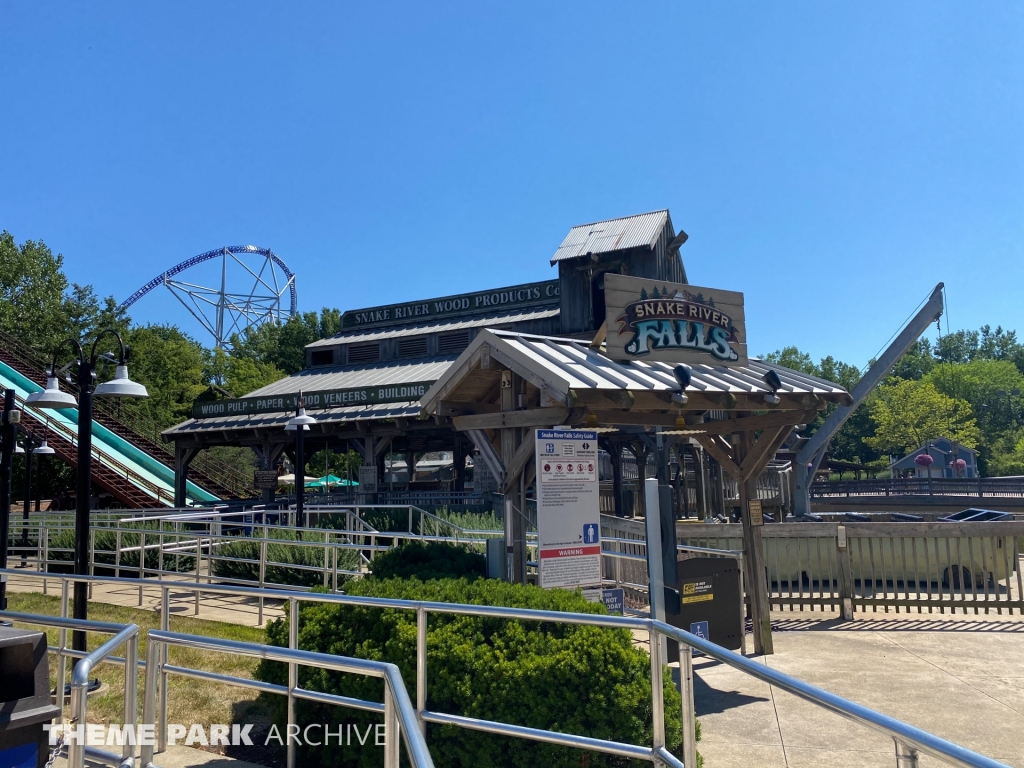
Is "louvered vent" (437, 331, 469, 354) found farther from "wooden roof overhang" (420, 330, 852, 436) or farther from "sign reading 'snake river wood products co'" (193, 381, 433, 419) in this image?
"wooden roof overhang" (420, 330, 852, 436)

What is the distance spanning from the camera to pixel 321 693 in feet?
17.8

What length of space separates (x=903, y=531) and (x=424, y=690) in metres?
9.44

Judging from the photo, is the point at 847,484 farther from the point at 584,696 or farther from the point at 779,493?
the point at 584,696

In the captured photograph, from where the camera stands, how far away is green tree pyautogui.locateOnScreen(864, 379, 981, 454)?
64562 mm

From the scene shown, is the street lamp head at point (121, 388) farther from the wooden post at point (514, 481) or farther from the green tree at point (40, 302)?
the green tree at point (40, 302)

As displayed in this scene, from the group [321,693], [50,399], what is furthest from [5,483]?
[321,693]

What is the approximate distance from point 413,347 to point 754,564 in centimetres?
2619

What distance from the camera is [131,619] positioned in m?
11.2

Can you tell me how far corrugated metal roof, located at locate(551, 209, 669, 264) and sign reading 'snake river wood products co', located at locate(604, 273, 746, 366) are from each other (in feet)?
59.9

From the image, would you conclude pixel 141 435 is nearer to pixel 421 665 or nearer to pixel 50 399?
pixel 50 399

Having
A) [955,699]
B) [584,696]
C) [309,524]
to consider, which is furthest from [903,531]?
[309,524]

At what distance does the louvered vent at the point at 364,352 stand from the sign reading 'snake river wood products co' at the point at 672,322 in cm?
2704

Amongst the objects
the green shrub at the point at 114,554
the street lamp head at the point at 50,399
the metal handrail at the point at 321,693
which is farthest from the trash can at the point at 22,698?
the green shrub at the point at 114,554

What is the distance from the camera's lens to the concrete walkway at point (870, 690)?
19.7ft
